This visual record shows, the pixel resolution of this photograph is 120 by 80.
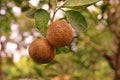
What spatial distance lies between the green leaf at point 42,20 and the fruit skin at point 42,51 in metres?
0.04

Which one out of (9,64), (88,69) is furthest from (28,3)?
(9,64)

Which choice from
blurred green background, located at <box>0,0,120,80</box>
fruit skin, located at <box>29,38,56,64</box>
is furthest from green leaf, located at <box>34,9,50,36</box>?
blurred green background, located at <box>0,0,120,80</box>

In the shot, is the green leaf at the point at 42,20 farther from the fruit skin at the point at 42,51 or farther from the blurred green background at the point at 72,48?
the blurred green background at the point at 72,48

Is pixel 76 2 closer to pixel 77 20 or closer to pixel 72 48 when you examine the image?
pixel 77 20

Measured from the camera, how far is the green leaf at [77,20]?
0.92 m

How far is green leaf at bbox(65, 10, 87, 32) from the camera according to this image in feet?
3.01

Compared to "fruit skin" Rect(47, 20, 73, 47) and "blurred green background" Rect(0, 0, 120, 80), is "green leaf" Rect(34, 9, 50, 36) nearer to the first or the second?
"fruit skin" Rect(47, 20, 73, 47)

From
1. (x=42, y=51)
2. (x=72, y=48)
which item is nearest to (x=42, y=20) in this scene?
(x=42, y=51)

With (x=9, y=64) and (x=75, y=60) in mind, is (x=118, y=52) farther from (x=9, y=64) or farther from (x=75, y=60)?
(x=9, y=64)

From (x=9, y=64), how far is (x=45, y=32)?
3.70 metres

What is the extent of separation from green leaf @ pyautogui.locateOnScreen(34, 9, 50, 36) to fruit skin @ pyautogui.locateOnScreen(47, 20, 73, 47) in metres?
0.05

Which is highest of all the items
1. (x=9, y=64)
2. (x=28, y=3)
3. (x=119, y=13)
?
(x=28, y=3)

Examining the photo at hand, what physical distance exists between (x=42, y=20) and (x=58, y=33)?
112mm

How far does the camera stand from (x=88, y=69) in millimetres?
2912
